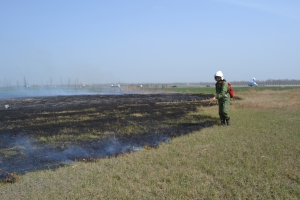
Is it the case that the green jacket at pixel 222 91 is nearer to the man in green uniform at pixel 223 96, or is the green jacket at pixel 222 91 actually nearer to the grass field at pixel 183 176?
the man in green uniform at pixel 223 96

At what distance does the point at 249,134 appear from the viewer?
30.6 ft

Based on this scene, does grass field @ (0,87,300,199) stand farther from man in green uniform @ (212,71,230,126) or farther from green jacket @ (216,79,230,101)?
green jacket @ (216,79,230,101)

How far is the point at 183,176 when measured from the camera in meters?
5.41

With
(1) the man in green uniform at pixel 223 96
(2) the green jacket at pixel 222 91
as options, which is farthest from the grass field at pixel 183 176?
(2) the green jacket at pixel 222 91

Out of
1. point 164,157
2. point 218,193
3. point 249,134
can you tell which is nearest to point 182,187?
point 218,193

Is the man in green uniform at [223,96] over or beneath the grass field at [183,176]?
over

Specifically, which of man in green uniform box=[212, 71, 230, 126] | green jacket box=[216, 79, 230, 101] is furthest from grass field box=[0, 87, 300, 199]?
green jacket box=[216, 79, 230, 101]

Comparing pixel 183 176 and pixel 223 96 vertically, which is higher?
pixel 223 96

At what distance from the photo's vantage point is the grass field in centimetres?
469

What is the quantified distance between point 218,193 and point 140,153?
3.17 meters

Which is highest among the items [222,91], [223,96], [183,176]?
[222,91]

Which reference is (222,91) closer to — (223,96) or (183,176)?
(223,96)

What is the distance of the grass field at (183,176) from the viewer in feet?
15.4

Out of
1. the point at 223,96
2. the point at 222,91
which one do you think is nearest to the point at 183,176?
the point at 223,96
